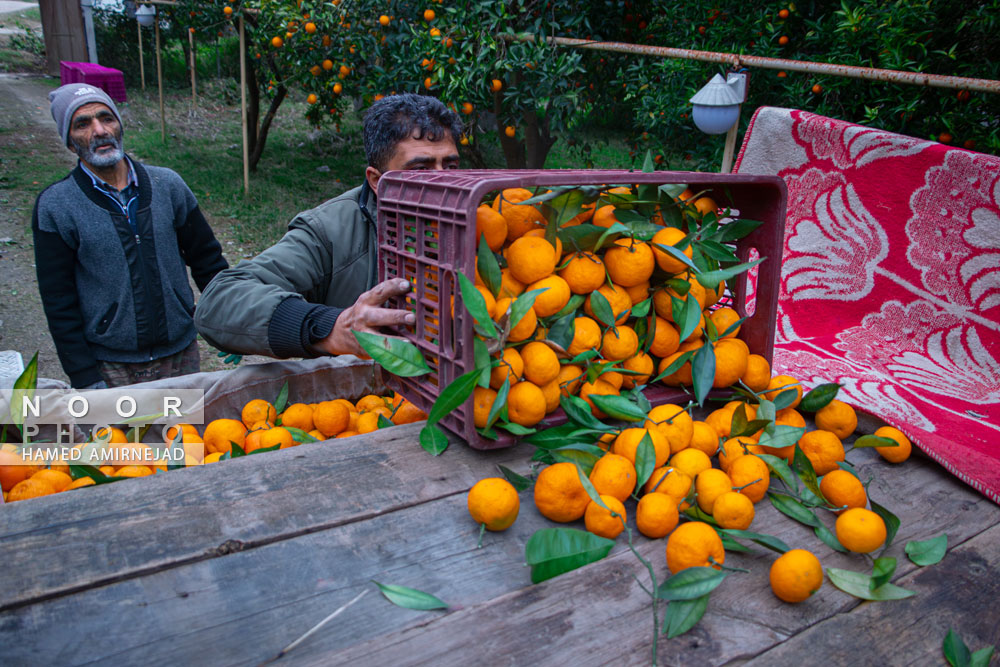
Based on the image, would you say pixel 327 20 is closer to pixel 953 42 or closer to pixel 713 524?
pixel 953 42

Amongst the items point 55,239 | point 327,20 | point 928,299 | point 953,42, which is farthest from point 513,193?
point 327,20

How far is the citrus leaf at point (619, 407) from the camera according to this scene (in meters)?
1.32

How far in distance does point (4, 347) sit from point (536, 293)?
16.6 feet

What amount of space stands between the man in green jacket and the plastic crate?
38 cm

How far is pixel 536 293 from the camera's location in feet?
4.12

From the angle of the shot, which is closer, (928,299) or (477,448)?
(477,448)

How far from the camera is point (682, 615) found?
957 millimetres

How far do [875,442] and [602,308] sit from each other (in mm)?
668

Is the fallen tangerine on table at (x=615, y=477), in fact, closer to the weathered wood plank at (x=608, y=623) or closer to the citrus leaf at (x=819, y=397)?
the weathered wood plank at (x=608, y=623)

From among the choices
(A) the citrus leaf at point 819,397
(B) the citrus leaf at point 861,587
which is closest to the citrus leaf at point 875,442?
(A) the citrus leaf at point 819,397

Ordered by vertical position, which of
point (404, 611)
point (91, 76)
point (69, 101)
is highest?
point (91, 76)

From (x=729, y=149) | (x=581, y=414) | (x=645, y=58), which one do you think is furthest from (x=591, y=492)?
(x=645, y=58)

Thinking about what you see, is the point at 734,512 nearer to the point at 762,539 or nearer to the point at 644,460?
the point at 762,539

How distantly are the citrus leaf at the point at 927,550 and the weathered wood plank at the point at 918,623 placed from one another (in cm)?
2
